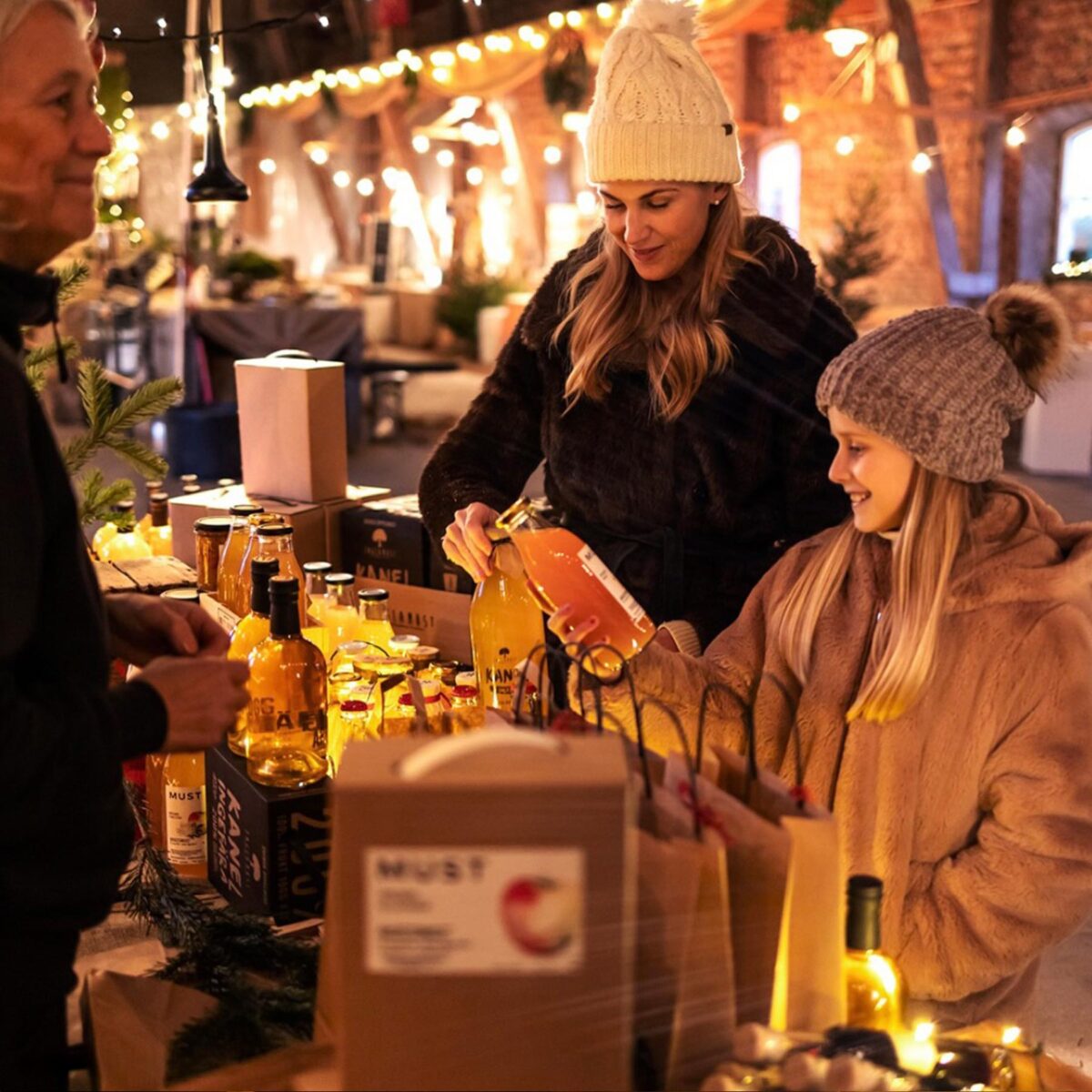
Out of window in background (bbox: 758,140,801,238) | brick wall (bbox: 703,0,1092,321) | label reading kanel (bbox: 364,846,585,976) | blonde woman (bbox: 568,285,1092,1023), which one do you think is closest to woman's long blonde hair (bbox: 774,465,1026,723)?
blonde woman (bbox: 568,285,1092,1023)

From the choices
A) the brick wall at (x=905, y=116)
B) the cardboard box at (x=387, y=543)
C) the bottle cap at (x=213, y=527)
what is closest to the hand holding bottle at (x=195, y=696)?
the bottle cap at (x=213, y=527)

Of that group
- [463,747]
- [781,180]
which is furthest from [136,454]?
[781,180]

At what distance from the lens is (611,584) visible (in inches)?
69.9

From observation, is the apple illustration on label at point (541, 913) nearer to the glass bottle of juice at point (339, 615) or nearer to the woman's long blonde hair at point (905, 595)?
the woman's long blonde hair at point (905, 595)

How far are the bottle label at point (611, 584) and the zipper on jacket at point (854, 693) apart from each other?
30cm

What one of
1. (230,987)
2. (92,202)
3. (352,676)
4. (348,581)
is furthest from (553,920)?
(348,581)

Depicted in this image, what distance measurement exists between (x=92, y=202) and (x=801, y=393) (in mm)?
1326

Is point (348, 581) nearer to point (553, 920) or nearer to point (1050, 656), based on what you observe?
point (1050, 656)

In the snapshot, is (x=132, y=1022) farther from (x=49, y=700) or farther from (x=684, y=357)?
(x=684, y=357)

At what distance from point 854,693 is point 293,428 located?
1527 millimetres

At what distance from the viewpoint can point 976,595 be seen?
5.78ft

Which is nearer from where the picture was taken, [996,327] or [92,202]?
[92,202]

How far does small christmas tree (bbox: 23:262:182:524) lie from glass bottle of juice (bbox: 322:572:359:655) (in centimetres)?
33

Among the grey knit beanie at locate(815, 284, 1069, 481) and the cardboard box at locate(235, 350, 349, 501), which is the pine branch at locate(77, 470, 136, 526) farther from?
the grey knit beanie at locate(815, 284, 1069, 481)
